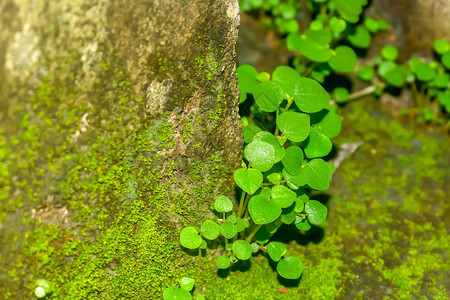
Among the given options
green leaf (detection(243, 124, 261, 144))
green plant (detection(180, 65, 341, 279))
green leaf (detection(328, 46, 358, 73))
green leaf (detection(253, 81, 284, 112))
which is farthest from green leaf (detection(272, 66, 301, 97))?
green leaf (detection(328, 46, 358, 73))

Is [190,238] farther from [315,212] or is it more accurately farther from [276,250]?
[315,212]

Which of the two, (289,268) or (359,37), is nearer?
(289,268)

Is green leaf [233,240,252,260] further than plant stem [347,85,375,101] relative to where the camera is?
No

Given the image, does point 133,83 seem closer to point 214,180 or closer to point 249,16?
point 214,180

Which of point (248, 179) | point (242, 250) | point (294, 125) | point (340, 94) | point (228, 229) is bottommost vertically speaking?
point (340, 94)

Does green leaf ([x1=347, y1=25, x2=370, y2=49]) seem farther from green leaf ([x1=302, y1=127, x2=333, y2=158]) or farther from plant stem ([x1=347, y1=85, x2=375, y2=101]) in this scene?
green leaf ([x1=302, y1=127, x2=333, y2=158])

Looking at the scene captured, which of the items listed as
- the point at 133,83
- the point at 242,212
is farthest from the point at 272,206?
the point at 133,83

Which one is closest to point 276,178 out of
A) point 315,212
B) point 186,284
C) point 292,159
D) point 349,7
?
point 292,159

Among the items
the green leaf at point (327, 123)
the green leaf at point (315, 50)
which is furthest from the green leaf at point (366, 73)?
the green leaf at point (327, 123)
